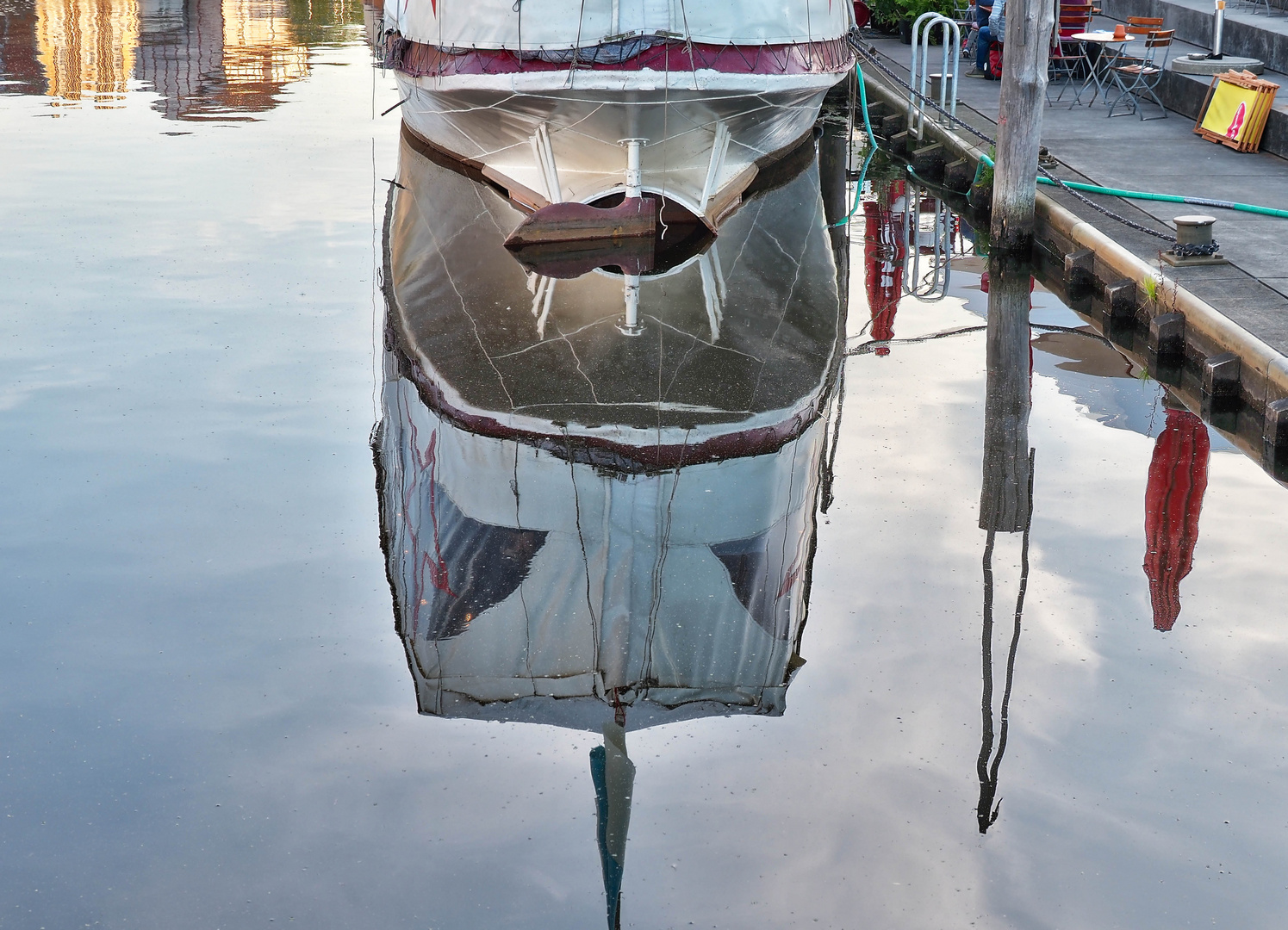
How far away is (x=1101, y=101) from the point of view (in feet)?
57.5

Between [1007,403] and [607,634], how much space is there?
4025 mm

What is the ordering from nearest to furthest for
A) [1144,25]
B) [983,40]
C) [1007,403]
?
1. [1007,403]
2. [1144,25]
3. [983,40]

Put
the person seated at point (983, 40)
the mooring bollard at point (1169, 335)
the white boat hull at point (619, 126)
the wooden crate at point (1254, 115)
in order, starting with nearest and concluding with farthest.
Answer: the mooring bollard at point (1169, 335) < the white boat hull at point (619, 126) < the wooden crate at point (1254, 115) < the person seated at point (983, 40)

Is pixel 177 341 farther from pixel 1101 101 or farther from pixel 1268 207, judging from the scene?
pixel 1101 101

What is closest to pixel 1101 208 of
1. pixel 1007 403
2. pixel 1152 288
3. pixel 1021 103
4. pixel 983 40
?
pixel 1021 103

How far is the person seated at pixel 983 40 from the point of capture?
63.6 feet

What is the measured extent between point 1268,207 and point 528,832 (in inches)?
368

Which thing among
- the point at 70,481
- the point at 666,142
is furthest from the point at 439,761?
the point at 666,142

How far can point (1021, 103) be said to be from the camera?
11477 millimetres

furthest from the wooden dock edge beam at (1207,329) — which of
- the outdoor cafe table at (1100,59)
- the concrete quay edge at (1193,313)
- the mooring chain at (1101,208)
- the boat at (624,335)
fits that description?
the outdoor cafe table at (1100,59)

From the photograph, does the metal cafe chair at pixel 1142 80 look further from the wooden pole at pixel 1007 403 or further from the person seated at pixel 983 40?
the wooden pole at pixel 1007 403

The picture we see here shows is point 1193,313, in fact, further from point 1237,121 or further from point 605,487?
point 1237,121

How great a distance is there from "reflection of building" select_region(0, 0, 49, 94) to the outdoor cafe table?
14.9 metres

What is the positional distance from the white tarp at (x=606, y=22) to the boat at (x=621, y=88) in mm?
11
